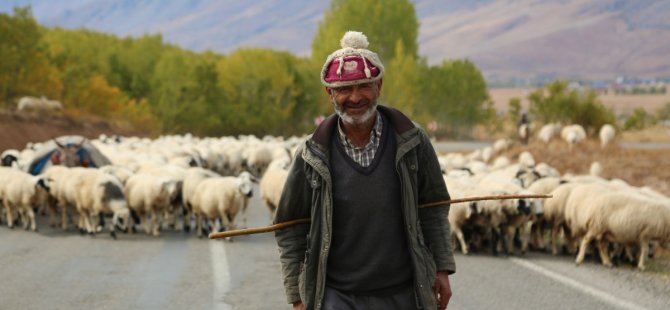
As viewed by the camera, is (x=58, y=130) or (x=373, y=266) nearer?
(x=373, y=266)

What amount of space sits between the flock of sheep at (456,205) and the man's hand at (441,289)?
8.10 meters

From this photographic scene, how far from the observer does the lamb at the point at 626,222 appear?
1210cm

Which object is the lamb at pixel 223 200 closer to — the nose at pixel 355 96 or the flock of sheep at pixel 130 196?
the flock of sheep at pixel 130 196

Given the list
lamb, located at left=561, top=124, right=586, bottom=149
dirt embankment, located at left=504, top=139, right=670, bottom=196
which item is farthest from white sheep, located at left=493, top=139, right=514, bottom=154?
lamb, located at left=561, top=124, right=586, bottom=149

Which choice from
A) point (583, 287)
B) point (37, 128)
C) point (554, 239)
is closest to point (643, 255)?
point (554, 239)

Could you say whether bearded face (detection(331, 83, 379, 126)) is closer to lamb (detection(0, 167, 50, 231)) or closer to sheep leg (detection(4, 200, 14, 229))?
lamb (detection(0, 167, 50, 231))

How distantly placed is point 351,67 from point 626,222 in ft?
28.0

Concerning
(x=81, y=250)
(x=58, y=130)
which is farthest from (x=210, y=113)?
(x=81, y=250)

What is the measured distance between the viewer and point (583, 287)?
10.5m

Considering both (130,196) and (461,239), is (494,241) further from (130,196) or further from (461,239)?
(130,196)

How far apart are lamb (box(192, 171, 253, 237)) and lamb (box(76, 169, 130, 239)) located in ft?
3.73

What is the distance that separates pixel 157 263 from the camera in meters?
12.7

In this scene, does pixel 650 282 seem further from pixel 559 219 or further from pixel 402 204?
pixel 402 204

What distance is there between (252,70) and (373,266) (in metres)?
75.1
